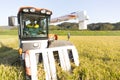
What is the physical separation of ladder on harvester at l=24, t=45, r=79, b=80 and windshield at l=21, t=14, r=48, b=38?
911mm

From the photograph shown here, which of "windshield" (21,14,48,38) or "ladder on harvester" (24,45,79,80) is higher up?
"windshield" (21,14,48,38)

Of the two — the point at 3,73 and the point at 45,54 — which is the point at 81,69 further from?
the point at 3,73

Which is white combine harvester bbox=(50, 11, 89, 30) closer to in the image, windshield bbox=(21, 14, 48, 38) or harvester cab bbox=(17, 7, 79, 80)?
harvester cab bbox=(17, 7, 79, 80)

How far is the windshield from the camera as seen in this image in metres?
7.59

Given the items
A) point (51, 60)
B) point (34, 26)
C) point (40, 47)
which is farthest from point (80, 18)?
point (51, 60)

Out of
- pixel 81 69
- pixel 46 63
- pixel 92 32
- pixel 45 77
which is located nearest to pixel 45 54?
pixel 46 63

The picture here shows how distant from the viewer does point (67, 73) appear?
673cm

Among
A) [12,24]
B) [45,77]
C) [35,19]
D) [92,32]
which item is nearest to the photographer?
[45,77]

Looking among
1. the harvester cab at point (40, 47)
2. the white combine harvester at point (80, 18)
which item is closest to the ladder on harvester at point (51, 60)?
the harvester cab at point (40, 47)

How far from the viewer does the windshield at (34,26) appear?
7594 mm

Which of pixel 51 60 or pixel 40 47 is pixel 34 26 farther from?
pixel 51 60

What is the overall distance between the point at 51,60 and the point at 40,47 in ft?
3.24

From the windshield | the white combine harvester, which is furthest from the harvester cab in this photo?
the white combine harvester

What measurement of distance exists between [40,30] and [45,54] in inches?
51.8
